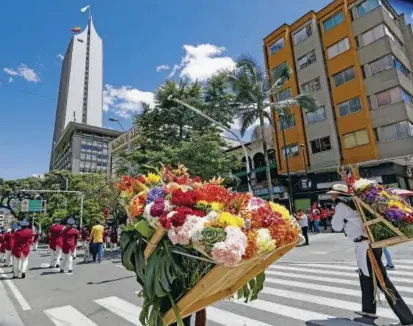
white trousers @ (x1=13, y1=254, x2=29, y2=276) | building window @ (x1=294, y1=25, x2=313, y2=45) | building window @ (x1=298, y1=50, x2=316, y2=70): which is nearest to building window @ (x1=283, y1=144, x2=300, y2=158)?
building window @ (x1=298, y1=50, x2=316, y2=70)

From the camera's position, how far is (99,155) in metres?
95.6

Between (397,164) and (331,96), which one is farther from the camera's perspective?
(331,96)

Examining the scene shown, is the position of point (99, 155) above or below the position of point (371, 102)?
above

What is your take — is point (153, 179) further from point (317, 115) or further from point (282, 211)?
point (317, 115)

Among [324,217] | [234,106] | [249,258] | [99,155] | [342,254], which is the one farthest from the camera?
[99,155]

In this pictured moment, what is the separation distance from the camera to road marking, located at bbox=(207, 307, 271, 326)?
4.49m

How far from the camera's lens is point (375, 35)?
24750mm

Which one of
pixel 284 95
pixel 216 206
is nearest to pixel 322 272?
pixel 216 206

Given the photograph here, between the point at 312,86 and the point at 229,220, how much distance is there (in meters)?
29.4

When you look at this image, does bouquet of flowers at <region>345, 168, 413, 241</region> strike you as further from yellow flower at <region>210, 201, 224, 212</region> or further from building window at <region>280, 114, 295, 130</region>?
building window at <region>280, 114, 295, 130</region>

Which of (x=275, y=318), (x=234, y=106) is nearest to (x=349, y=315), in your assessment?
(x=275, y=318)

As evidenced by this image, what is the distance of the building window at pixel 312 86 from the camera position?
28.2 m

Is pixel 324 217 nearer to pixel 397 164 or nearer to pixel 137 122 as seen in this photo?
pixel 397 164

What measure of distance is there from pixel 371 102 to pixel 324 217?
10.5 metres
